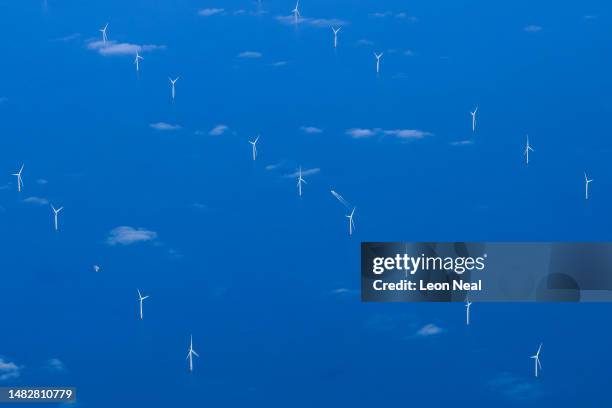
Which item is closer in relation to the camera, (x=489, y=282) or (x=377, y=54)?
(x=489, y=282)

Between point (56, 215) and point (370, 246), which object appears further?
point (56, 215)

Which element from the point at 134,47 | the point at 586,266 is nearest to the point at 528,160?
the point at 586,266

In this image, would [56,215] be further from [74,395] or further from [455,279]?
[455,279]

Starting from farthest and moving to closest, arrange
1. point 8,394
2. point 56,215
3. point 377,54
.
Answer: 1. point 377,54
2. point 56,215
3. point 8,394

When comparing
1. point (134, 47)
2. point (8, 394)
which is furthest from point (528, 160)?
Answer: point (8, 394)

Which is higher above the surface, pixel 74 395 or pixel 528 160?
pixel 528 160

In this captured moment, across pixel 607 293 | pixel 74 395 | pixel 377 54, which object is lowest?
pixel 74 395

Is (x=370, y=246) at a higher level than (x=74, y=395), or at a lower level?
higher

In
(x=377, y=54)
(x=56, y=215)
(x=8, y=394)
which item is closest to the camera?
(x=8, y=394)

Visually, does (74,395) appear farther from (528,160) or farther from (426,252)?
(528,160)
